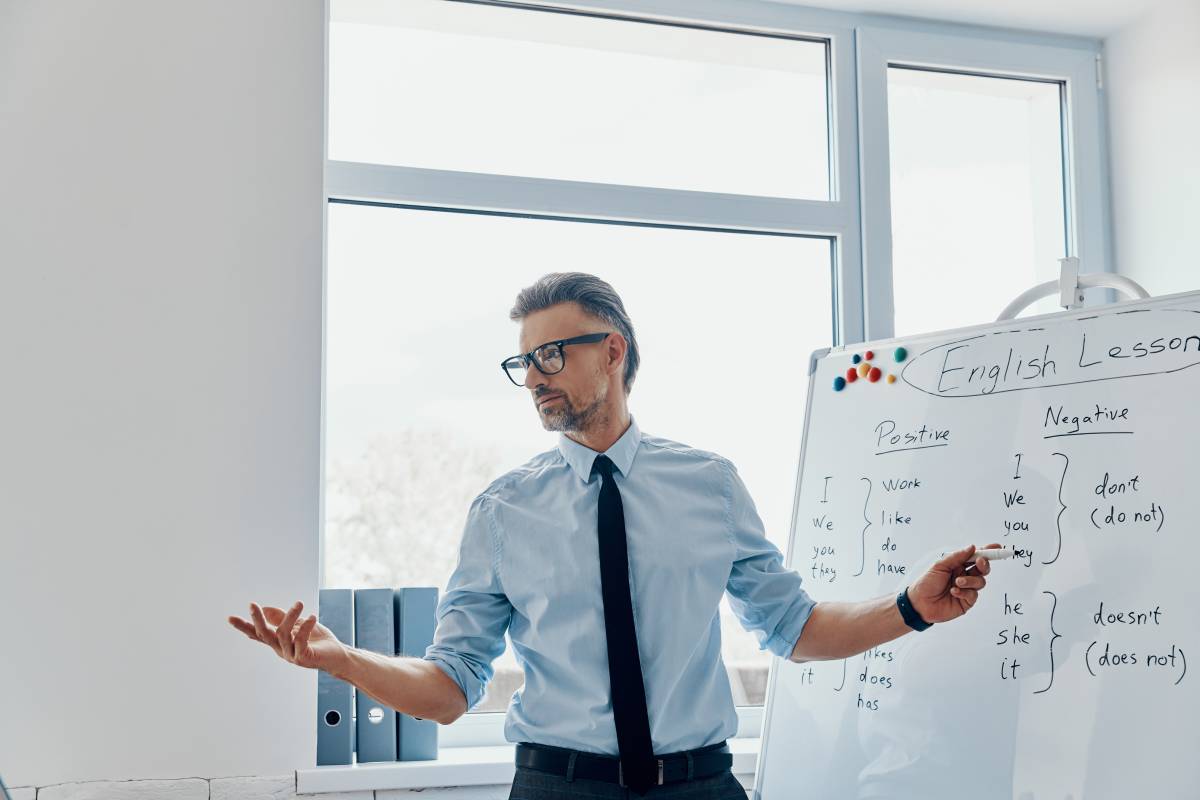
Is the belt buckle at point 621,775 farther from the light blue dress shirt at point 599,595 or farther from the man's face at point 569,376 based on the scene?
the man's face at point 569,376

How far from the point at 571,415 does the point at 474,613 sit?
371mm

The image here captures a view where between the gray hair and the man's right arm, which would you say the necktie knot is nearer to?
the gray hair

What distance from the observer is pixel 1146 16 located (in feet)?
9.26

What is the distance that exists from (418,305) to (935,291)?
1.39 m

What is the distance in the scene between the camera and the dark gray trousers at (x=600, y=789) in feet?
5.47

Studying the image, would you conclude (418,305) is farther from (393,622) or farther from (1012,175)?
(1012,175)

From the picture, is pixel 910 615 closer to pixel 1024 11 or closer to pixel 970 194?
pixel 970 194

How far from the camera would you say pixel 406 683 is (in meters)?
1.63

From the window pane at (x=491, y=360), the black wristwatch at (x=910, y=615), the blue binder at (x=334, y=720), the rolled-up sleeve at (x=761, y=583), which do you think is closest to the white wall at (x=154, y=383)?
the blue binder at (x=334, y=720)

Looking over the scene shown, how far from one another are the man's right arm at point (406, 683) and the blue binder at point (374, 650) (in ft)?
1.76

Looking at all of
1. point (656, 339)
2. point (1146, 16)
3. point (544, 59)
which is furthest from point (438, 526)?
point (1146, 16)

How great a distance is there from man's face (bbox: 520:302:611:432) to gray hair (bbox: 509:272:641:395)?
0.5 inches

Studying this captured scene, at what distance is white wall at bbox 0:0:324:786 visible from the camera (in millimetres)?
2070

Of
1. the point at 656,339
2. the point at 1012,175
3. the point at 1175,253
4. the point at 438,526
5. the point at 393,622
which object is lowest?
the point at 393,622
